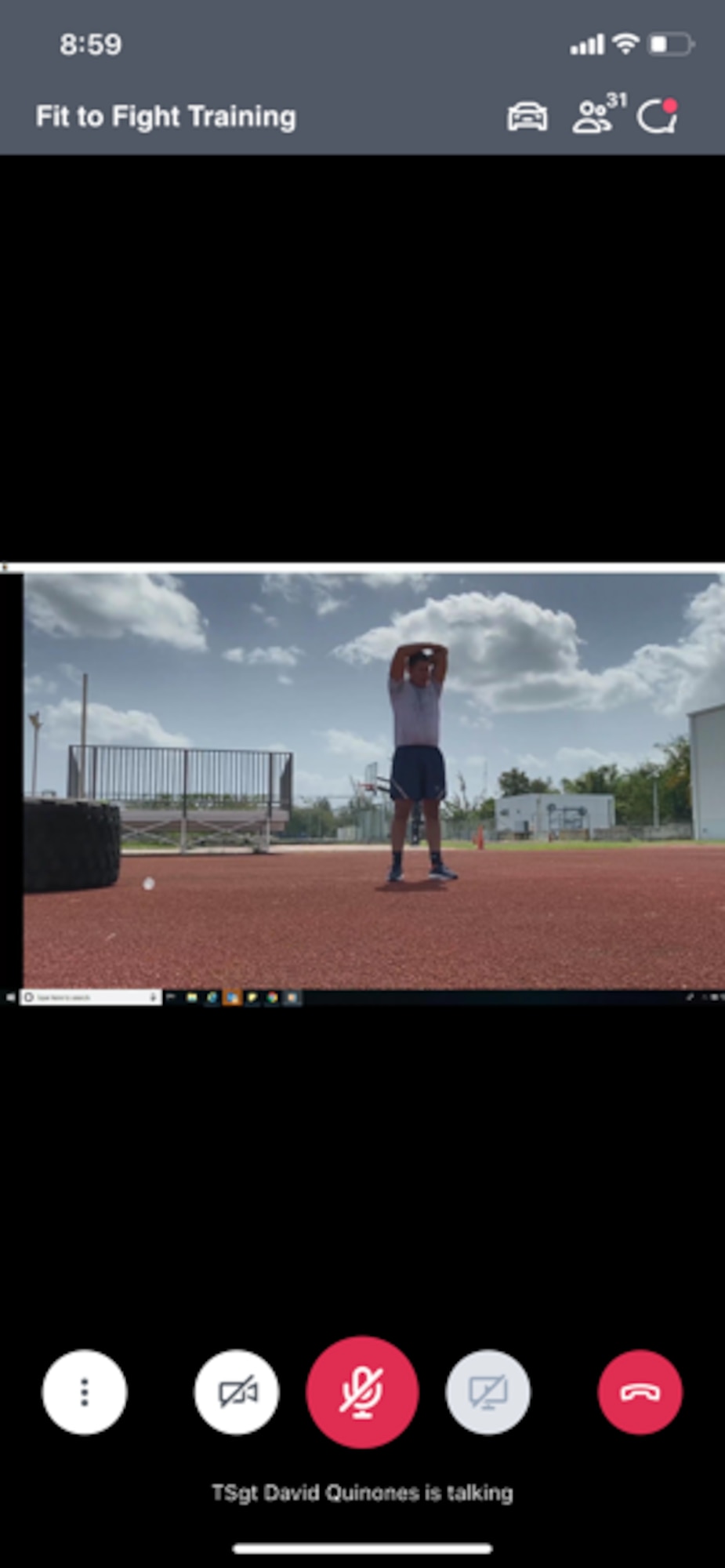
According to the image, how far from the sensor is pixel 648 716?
3.52ft

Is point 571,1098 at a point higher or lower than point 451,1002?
lower

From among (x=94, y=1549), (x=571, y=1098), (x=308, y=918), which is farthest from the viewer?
(x=308, y=918)

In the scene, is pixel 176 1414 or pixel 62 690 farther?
pixel 62 690

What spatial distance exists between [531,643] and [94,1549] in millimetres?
1061

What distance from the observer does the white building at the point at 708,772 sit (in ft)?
3.65

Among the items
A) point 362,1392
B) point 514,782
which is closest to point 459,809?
point 514,782

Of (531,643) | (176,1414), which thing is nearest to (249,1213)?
A: (176,1414)

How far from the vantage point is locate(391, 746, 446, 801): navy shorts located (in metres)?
0.99

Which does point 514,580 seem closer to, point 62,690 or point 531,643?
point 531,643
